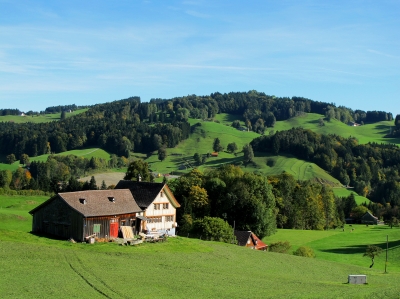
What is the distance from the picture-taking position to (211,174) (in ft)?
340

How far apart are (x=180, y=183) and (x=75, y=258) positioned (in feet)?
169

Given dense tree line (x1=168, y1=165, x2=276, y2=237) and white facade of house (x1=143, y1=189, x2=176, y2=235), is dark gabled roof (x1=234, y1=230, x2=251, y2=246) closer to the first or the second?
white facade of house (x1=143, y1=189, x2=176, y2=235)

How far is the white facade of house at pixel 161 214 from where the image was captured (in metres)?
67.7

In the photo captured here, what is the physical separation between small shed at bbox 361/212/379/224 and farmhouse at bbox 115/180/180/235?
10185 cm

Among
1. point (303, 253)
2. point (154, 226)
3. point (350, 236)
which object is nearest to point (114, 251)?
point (154, 226)

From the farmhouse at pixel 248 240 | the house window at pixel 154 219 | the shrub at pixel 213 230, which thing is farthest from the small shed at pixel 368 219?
the house window at pixel 154 219

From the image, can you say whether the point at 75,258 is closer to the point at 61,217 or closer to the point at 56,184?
the point at 61,217

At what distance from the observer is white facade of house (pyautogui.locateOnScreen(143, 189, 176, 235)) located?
2667 inches

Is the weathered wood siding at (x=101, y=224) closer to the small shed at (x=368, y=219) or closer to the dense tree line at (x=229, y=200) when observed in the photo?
the dense tree line at (x=229, y=200)

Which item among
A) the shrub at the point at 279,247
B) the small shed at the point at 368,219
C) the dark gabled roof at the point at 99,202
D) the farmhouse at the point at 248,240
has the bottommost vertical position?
the small shed at the point at 368,219

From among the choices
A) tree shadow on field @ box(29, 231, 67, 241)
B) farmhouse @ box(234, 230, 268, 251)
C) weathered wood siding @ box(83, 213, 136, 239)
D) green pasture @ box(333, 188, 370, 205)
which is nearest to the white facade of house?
weathered wood siding @ box(83, 213, 136, 239)

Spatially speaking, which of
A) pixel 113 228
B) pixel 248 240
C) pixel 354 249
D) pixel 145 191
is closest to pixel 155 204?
pixel 145 191

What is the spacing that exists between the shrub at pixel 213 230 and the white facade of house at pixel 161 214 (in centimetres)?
385

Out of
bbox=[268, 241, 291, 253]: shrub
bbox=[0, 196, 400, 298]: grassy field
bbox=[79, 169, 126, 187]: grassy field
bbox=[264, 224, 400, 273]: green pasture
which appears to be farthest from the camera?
bbox=[79, 169, 126, 187]: grassy field
